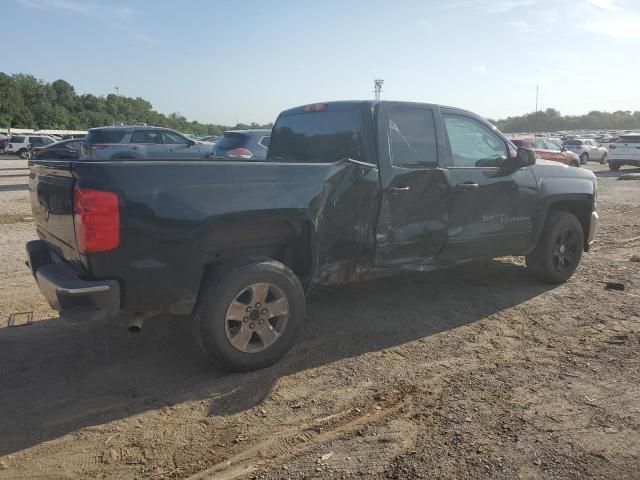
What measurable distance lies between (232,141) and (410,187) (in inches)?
369

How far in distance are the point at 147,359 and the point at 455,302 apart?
10.4 ft

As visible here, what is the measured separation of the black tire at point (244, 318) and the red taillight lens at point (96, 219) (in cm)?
76

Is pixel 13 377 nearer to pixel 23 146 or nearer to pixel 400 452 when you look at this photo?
pixel 400 452

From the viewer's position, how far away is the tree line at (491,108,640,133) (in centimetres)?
11331

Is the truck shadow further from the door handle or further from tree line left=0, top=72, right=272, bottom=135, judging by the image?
tree line left=0, top=72, right=272, bottom=135

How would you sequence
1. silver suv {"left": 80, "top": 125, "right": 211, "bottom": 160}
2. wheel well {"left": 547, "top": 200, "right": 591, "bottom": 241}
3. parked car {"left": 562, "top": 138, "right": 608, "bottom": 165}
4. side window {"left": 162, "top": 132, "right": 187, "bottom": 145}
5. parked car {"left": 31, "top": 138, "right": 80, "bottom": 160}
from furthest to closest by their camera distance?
parked car {"left": 562, "top": 138, "right": 608, "bottom": 165} → parked car {"left": 31, "top": 138, "right": 80, "bottom": 160} → side window {"left": 162, "top": 132, "right": 187, "bottom": 145} → silver suv {"left": 80, "top": 125, "right": 211, "bottom": 160} → wheel well {"left": 547, "top": 200, "right": 591, "bottom": 241}

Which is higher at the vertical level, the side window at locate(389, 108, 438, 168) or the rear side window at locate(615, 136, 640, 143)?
the rear side window at locate(615, 136, 640, 143)

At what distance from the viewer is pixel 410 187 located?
4988mm

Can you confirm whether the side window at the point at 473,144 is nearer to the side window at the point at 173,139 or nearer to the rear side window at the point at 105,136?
the side window at the point at 173,139

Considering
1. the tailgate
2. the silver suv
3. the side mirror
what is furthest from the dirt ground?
the silver suv

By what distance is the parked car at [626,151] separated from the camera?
82.0 ft

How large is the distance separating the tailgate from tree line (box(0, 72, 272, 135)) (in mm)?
54195

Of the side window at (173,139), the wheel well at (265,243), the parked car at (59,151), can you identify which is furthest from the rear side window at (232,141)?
the parked car at (59,151)

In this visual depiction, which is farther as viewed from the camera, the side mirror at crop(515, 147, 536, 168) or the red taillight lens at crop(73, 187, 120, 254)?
the side mirror at crop(515, 147, 536, 168)
